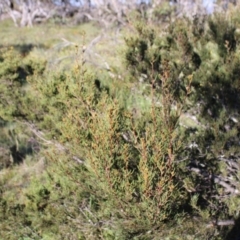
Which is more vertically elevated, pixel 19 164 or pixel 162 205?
pixel 162 205

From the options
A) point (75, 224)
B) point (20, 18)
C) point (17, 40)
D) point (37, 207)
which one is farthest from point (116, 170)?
point (20, 18)

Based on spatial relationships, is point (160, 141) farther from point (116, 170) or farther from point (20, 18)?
point (20, 18)

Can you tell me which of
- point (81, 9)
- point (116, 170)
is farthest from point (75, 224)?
point (81, 9)

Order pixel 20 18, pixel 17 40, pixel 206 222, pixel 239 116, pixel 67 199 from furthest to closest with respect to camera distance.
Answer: pixel 20 18
pixel 17 40
pixel 239 116
pixel 67 199
pixel 206 222

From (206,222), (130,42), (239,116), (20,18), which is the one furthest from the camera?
(20,18)

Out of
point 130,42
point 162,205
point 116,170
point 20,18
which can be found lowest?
point 20,18

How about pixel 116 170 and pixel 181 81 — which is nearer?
pixel 116 170

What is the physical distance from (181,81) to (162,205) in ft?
4.88

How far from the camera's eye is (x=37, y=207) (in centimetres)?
275

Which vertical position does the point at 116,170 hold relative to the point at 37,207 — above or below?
above

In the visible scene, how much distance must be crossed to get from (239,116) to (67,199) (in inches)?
58.6

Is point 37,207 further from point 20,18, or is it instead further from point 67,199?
point 20,18

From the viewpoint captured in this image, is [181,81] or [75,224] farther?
[181,81]

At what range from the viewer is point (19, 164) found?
5.50 m
